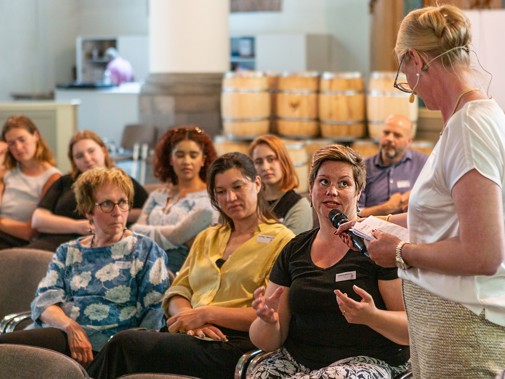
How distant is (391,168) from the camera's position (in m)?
5.62

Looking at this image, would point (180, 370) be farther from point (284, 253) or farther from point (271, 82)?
point (271, 82)

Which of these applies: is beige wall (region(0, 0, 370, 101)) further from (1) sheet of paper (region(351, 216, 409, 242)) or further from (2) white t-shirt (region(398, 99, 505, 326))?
(2) white t-shirt (region(398, 99, 505, 326))

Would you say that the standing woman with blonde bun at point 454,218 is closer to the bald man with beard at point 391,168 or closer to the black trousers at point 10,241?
the bald man with beard at point 391,168

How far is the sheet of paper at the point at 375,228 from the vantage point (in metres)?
2.17

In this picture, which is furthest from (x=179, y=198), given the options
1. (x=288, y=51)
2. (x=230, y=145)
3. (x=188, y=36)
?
(x=288, y=51)

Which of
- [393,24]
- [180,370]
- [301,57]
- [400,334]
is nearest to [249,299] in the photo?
[180,370]

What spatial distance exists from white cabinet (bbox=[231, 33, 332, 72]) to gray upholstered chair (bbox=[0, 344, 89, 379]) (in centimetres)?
1322

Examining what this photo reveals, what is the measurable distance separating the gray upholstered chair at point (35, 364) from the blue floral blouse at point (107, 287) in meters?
0.88

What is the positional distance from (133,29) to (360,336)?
15.7 m

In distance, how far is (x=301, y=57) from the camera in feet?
51.8

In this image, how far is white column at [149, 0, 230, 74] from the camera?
9148mm

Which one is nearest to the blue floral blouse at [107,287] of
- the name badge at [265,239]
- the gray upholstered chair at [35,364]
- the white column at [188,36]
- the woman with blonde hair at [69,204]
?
the name badge at [265,239]

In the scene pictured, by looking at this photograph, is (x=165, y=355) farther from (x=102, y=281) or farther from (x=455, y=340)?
(x=455, y=340)

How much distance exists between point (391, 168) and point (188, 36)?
13.6 feet
